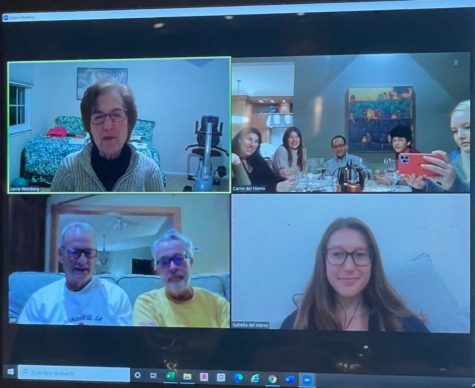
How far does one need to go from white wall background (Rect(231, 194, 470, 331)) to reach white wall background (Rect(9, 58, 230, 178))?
0.30 feet

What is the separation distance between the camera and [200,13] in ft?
2.39

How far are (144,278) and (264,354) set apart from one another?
17cm

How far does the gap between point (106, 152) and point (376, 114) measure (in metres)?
0.34

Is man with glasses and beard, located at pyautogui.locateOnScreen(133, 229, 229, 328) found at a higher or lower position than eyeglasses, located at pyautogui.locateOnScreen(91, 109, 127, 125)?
lower

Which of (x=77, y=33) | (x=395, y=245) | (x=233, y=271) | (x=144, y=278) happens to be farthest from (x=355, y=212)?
(x=77, y=33)

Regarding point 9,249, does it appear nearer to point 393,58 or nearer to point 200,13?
point 200,13

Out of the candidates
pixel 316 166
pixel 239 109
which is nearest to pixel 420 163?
pixel 316 166

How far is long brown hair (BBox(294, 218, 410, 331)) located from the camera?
0.70m

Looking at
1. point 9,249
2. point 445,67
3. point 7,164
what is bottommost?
point 9,249

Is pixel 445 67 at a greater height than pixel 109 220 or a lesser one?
greater

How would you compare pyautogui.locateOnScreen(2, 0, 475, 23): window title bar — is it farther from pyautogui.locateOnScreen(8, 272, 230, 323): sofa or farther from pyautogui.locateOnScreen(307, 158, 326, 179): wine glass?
pyautogui.locateOnScreen(8, 272, 230, 323): sofa

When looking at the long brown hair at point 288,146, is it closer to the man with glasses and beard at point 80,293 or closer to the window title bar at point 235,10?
the window title bar at point 235,10

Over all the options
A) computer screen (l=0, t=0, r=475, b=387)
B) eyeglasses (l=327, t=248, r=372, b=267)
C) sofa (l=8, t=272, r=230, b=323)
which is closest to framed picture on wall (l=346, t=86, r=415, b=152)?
computer screen (l=0, t=0, r=475, b=387)

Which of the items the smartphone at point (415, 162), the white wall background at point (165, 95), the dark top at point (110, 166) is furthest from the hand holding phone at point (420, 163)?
the dark top at point (110, 166)
